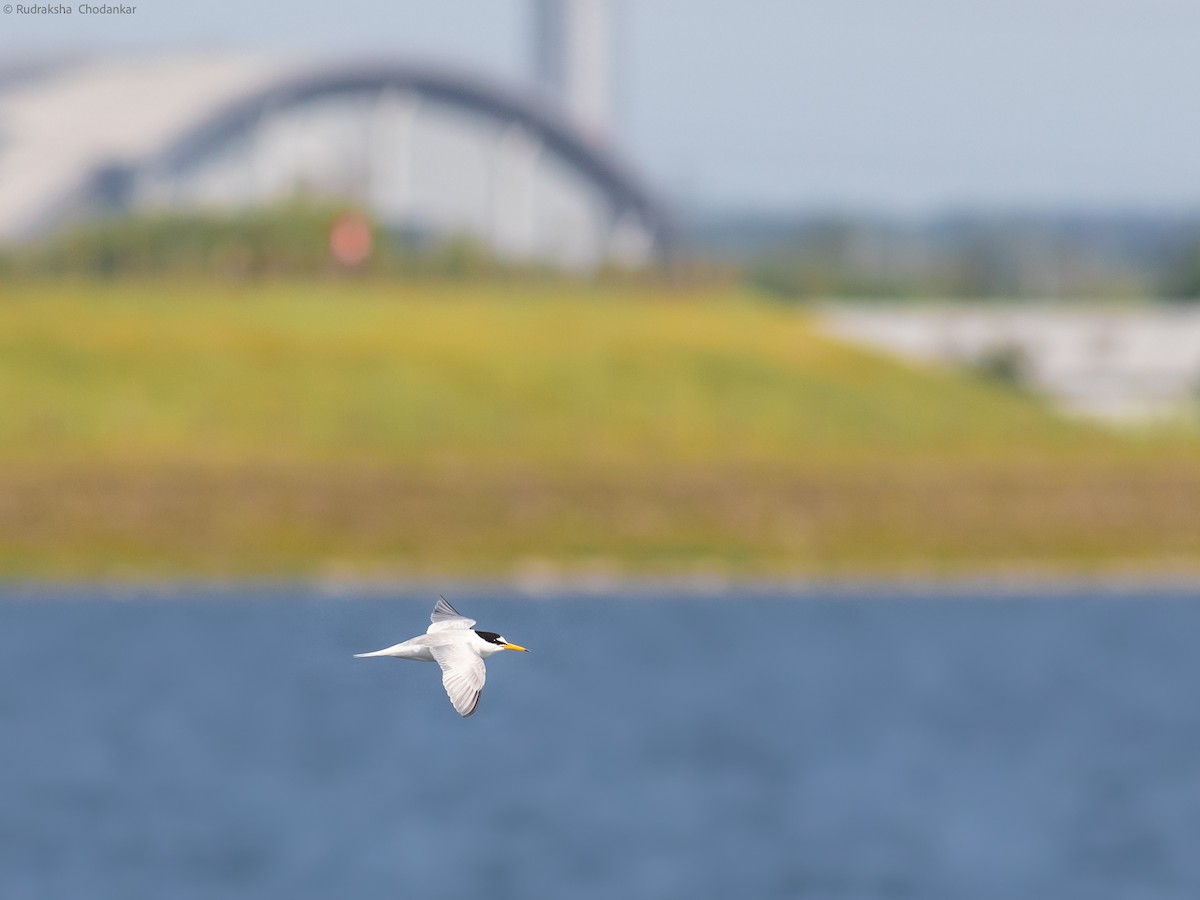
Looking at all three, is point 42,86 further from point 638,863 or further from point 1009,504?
point 638,863

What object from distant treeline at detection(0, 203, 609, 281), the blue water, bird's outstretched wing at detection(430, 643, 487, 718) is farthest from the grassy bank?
bird's outstretched wing at detection(430, 643, 487, 718)

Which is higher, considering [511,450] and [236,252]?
[236,252]

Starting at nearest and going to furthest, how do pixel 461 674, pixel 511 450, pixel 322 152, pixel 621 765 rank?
pixel 461 674, pixel 621 765, pixel 511 450, pixel 322 152

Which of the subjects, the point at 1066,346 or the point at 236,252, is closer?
the point at 236,252

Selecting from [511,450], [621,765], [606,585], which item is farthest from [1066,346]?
[621,765]

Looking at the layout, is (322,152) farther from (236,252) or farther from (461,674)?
(461,674)

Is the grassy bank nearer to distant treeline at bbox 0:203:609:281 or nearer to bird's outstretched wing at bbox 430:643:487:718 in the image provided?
distant treeline at bbox 0:203:609:281

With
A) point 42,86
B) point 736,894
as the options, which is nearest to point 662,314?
point 736,894
